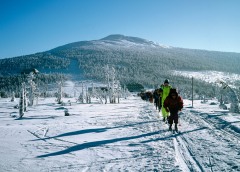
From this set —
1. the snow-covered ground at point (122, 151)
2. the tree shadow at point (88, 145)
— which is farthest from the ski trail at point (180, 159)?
the tree shadow at point (88, 145)

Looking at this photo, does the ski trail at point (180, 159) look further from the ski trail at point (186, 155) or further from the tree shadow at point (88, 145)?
the tree shadow at point (88, 145)

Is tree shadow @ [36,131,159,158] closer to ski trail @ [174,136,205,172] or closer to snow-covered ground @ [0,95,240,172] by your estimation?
snow-covered ground @ [0,95,240,172]

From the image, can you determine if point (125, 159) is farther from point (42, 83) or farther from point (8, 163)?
point (42, 83)

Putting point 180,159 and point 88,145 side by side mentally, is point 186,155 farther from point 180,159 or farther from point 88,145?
point 88,145

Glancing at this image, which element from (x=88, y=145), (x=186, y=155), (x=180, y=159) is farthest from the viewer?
(x=88, y=145)

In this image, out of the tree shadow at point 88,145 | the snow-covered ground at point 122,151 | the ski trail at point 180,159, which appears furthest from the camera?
the tree shadow at point 88,145

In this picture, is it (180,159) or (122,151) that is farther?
(122,151)

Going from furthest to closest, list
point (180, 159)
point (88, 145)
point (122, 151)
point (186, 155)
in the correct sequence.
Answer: point (88, 145) < point (122, 151) < point (186, 155) < point (180, 159)

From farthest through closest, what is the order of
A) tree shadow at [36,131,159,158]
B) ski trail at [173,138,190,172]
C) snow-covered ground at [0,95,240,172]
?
tree shadow at [36,131,159,158]
snow-covered ground at [0,95,240,172]
ski trail at [173,138,190,172]

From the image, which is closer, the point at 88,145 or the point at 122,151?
Result: the point at 122,151

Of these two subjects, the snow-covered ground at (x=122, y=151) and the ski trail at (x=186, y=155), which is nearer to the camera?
the ski trail at (x=186, y=155)

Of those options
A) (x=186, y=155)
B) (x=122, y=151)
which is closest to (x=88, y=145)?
(x=122, y=151)

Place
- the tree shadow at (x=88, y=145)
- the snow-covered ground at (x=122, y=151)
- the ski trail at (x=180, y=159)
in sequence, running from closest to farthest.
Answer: the ski trail at (x=180, y=159) → the snow-covered ground at (x=122, y=151) → the tree shadow at (x=88, y=145)

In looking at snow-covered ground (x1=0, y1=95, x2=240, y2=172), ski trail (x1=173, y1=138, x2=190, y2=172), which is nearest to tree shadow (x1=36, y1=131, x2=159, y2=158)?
snow-covered ground (x1=0, y1=95, x2=240, y2=172)
